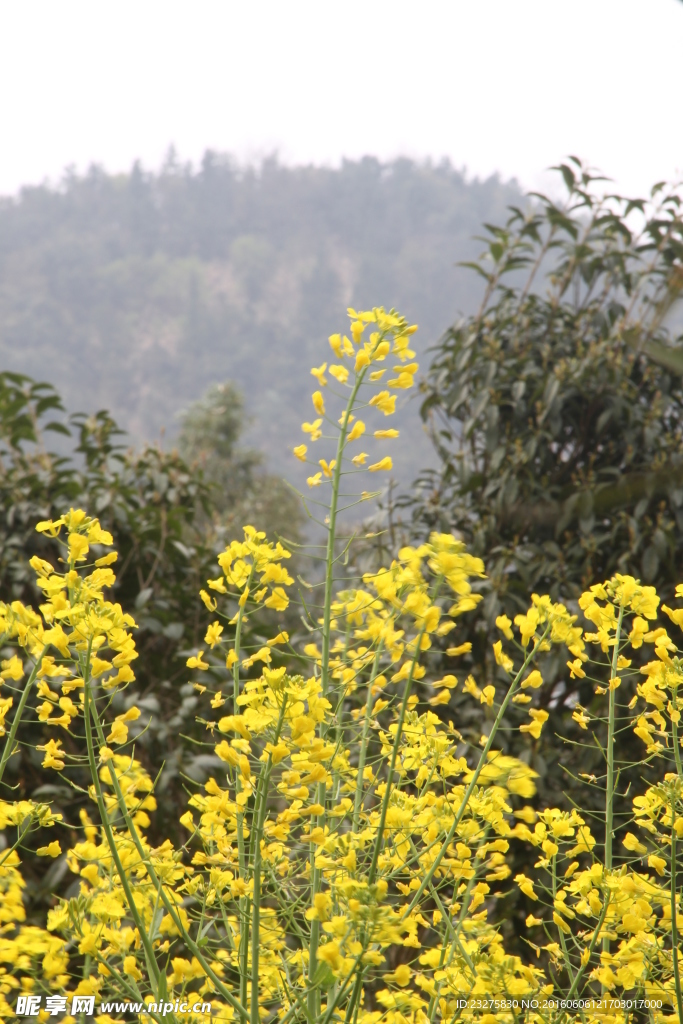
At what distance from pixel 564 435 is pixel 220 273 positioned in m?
57.1

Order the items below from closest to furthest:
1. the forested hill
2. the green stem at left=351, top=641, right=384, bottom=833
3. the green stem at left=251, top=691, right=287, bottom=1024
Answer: the green stem at left=251, top=691, right=287, bottom=1024 → the green stem at left=351, top=641, right=384, bottom=833 → the forested hill

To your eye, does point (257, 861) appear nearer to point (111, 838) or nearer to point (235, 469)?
point (111, 838)

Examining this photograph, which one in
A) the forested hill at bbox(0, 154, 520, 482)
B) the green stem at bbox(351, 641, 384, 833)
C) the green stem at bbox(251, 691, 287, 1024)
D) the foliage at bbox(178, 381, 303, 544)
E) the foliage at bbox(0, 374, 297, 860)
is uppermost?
the forested hill at bbox(0, 154, 520, 482)

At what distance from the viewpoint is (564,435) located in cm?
282

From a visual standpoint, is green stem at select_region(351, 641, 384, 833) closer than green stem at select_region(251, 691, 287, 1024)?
No

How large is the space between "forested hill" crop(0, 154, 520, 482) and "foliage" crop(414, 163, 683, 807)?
38.9 metres

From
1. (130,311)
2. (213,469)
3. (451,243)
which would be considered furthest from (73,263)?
(213,469)

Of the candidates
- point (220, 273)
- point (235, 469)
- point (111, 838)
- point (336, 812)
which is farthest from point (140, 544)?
point (220, 273)

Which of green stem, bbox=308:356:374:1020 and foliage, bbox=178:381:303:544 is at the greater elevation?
foliage, bbox=178:381:303:544

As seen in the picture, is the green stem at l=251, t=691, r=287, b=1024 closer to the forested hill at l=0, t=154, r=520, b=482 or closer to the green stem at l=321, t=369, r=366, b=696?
the green stem at l=321, t=369, r=366, b=696

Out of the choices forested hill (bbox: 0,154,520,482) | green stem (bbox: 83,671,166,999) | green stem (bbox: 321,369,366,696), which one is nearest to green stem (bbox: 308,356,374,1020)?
green stem (bbox: 321,369,366,696)

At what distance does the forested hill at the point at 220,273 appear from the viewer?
4744 cm

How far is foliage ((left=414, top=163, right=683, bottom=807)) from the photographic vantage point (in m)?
2.46

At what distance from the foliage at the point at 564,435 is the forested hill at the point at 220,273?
38947 millimetres
